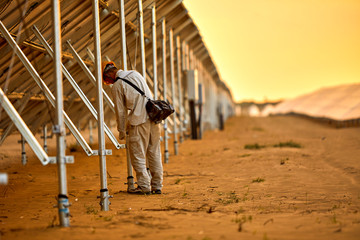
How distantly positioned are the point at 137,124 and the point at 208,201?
1352mm

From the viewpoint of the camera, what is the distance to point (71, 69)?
12.5 m

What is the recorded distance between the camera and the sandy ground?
470 cm

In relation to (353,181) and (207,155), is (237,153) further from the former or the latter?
(353,181)

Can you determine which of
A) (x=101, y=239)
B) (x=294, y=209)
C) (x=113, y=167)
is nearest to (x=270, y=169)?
(x=113, y=167)

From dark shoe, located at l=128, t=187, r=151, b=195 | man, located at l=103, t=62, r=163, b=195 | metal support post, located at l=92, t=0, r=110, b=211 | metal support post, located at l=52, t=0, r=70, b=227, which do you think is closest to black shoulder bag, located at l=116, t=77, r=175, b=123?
man, located at l=103, t=62, r=163, b=195

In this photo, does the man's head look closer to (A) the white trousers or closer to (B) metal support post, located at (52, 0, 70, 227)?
(A) the white trousers

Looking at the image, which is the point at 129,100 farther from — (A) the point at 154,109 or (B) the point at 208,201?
(B) the point at 208,201

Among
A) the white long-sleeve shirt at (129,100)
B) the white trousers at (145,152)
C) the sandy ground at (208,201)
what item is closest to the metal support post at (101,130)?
the sandy ground at (208,201)

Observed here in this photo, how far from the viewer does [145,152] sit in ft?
23.7

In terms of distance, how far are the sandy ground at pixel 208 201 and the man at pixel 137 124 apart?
13.2 inches

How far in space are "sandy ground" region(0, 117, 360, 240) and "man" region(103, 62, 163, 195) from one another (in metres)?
0.34

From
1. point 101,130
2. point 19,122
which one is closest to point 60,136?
point 19,122

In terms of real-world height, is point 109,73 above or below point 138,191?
above

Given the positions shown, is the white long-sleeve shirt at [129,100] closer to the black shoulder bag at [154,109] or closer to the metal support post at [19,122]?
the black shoulder bag at [154,109]
